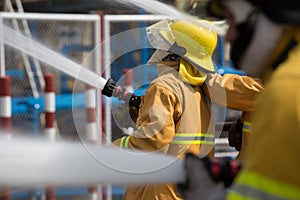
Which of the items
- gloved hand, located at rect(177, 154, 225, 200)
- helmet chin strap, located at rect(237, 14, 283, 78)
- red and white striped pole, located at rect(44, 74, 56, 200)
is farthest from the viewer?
red and white striped pole, located at rect(44, 74, 56, 200)

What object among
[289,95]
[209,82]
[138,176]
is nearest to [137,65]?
[209,82]

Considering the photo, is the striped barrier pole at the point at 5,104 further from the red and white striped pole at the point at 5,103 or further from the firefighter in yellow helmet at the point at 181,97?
the firefighter in yellow helmet at the point at 181,97

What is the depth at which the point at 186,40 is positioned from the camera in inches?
142

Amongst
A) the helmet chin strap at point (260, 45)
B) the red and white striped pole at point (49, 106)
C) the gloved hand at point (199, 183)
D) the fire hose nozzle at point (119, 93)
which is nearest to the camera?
the helmet chin strap at point (260, 45)

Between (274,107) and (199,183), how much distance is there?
0.42 m

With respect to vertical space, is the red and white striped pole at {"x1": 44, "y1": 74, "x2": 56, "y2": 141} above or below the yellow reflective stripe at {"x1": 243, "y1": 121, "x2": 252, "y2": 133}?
below

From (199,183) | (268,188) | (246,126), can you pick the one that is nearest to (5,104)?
(246,126)

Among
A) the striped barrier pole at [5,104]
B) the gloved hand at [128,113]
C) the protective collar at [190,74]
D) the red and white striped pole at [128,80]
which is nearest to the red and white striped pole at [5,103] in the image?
the striped barrier pole at [5,104]

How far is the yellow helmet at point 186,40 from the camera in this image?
11.8 ft

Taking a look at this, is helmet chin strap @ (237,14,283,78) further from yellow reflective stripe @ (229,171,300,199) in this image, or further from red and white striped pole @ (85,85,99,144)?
red and white striped pole @ (85,85,99,144)

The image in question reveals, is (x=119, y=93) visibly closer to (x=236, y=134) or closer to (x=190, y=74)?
(x=190, y=74)

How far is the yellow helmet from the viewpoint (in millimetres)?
3590

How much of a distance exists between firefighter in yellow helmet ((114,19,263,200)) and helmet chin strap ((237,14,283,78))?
1727mm

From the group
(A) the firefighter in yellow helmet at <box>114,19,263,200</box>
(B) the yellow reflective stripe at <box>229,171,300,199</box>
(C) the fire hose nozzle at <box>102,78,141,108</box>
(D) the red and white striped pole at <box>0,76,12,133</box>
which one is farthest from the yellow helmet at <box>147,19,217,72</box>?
(B) the yellow reflective stripe at <box>229,171,300,199</box>
